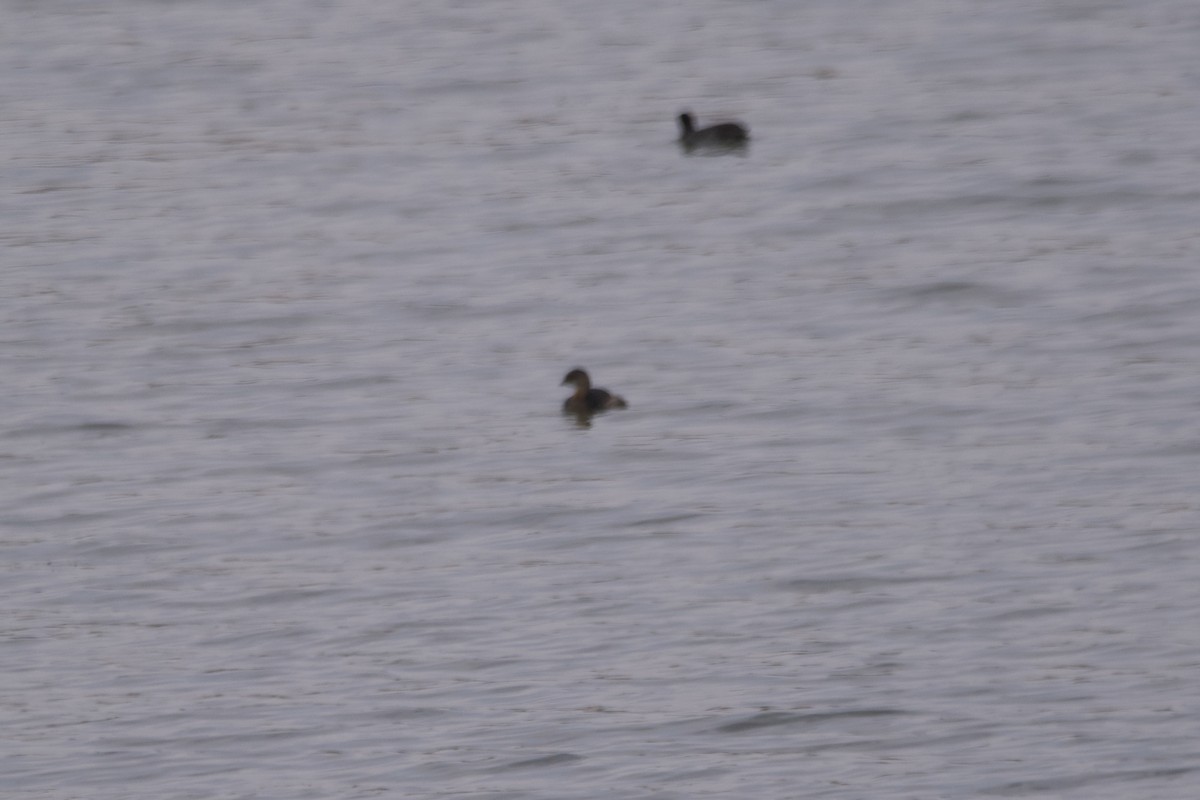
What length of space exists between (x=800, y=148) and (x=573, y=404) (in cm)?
799

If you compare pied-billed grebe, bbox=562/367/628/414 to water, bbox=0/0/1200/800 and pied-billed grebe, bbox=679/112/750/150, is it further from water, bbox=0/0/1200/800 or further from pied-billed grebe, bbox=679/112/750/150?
pied-billed grebe, bbox=679/112/750/150

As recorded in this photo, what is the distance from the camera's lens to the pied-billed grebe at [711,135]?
21.5 metres

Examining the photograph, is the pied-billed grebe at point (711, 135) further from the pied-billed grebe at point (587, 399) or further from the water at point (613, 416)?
the pied-billed grebe at point (587, 399)

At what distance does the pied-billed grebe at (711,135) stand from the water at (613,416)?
18 centimetres

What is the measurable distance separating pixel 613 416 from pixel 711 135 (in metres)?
7.20

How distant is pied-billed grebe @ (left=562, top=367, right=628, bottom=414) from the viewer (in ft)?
47.8

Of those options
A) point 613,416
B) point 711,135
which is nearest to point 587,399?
point 613,416

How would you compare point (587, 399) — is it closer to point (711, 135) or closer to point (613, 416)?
point (613, 416)

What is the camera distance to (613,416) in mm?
14672

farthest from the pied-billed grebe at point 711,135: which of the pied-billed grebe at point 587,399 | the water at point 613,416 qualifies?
the pied-billed grebe at point 587,399

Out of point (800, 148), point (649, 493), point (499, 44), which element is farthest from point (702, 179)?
point (649, 493)

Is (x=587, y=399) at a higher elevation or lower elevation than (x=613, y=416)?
higher

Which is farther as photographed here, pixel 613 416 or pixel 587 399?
pixel 613 416

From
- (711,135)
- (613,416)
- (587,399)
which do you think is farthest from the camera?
(711,135)
